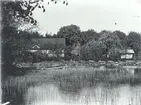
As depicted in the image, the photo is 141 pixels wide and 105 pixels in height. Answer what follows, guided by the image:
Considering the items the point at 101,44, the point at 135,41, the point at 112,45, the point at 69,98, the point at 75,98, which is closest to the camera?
the point at 75,98

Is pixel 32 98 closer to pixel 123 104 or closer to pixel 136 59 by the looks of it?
pixel 123 104

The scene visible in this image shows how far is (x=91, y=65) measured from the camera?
66.2 ft

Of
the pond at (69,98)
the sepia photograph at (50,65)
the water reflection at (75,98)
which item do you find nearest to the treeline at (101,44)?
the sepia photograph at (50,65)

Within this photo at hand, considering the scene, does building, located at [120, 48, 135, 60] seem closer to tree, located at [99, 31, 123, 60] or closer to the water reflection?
tree, located at [99, 31, 123, 60]

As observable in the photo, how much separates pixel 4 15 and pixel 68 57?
51.1 ft

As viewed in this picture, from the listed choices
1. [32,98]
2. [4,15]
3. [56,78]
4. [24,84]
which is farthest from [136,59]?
[4,15]

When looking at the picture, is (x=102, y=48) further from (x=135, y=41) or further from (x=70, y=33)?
(x=70, y=33)

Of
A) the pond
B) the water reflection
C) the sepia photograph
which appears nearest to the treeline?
the sepia photograph

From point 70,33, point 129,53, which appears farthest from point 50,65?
point 129,53

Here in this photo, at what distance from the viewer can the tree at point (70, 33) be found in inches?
516

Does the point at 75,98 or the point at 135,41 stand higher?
the point at 135,41

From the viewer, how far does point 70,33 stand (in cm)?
1455

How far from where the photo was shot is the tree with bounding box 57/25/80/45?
1310 centimetres

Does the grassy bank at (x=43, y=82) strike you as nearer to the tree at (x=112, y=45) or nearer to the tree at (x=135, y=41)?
the tree at (x=135, y=41)
